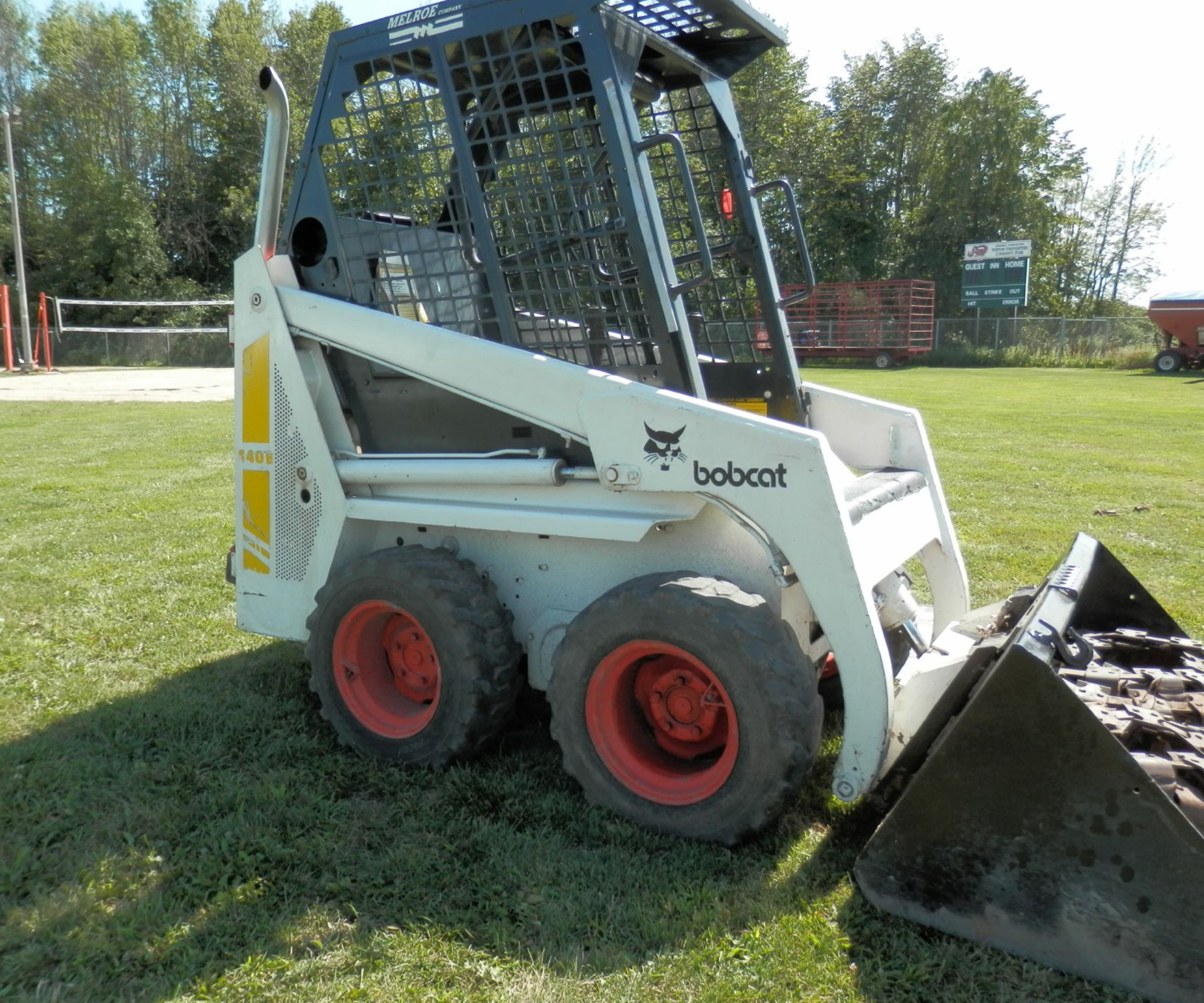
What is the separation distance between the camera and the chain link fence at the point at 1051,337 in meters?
35.8

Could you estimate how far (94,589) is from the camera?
573 centimetres

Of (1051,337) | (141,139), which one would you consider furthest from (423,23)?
(141,139)

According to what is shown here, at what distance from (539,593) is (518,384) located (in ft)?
2.41

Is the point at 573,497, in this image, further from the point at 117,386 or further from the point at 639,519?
the point at 117,386

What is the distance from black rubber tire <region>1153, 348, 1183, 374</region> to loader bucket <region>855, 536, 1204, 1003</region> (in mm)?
29873

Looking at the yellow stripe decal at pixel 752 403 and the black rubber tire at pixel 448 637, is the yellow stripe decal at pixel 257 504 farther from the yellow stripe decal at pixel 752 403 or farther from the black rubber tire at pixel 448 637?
the yellow stripe decal at pixel 752 403

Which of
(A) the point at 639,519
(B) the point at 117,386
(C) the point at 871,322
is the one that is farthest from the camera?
(C) the point at 871,322

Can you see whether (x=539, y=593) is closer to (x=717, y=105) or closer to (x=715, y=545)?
(x=715, y=545)

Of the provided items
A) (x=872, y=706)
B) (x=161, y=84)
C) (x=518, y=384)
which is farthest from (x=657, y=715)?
(x=161, y=84)

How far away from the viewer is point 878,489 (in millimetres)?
3451

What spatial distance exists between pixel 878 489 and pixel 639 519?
0.89 meters

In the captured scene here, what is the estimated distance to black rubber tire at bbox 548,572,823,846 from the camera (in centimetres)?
276

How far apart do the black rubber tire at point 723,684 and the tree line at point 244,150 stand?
130ft

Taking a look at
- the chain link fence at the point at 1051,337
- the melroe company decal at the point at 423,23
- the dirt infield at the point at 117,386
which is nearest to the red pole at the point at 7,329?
the dirt infield at the point at 117,386
